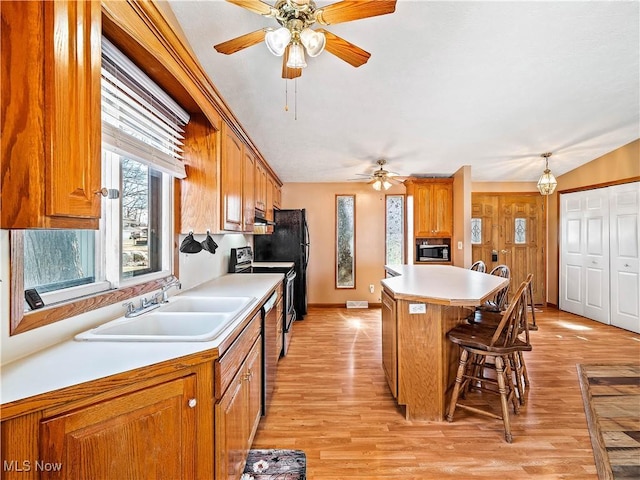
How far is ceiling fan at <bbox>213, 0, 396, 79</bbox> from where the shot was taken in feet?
4.64

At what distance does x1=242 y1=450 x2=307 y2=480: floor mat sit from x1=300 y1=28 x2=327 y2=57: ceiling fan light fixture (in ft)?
7.63

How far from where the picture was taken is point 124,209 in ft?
5.53

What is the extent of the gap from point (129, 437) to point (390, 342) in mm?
1895

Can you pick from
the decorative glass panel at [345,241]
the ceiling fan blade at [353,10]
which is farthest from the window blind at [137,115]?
the decorative glass panel at [345,241]

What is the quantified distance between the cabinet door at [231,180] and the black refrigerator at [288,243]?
2012 millimetres

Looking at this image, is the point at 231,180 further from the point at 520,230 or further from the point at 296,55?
the point at 520,230

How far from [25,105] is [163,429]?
3.54ft

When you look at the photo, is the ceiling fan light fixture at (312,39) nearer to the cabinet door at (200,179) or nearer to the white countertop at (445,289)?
the cabinet door at (200,179)

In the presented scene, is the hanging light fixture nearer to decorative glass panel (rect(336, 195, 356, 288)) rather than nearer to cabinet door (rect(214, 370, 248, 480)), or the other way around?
decorative glass panel (rect(336, 195, 356, 288))

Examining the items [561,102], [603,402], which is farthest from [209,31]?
[603,402]

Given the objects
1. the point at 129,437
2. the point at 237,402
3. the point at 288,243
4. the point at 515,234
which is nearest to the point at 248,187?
the point at 288,243

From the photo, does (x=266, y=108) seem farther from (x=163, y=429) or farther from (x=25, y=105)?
(x=163, y=429)

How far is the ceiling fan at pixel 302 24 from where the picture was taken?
1.42 metres

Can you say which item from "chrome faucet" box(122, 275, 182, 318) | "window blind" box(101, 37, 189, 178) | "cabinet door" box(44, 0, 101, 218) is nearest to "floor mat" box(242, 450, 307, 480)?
"chrome faucet" box(122, 275, 182, 318)
